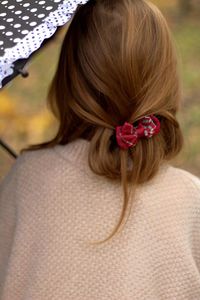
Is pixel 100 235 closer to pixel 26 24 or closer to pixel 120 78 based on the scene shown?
pixel 120 78

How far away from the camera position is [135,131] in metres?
2.16

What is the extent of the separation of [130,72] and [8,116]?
297cm

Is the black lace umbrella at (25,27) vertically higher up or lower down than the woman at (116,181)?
higher up

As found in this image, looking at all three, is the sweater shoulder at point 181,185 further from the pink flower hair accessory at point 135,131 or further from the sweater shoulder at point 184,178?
the pink flower hair accessory at point 135,131

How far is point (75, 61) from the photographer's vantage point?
7.34 ft

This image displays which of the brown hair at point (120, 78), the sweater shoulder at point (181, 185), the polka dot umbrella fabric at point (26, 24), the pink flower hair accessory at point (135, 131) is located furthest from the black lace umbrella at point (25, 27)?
the sweater shoulder at point (181, 185)

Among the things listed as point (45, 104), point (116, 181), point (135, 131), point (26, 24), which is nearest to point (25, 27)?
point (26, 24)

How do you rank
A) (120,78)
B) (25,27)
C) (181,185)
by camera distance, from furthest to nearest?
(181,185) → (120,78) → (25,27)

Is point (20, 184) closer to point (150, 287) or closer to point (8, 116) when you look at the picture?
point (150, 287)

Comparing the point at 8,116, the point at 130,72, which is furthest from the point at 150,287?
the point at 8,116

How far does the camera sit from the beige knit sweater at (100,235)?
2.20m

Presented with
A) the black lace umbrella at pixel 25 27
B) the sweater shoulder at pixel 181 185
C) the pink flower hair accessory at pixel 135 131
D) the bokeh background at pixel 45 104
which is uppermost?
the black lace umbrella at pixel 25 27

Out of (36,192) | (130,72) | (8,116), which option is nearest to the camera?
(130,72)

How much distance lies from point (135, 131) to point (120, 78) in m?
0.16
